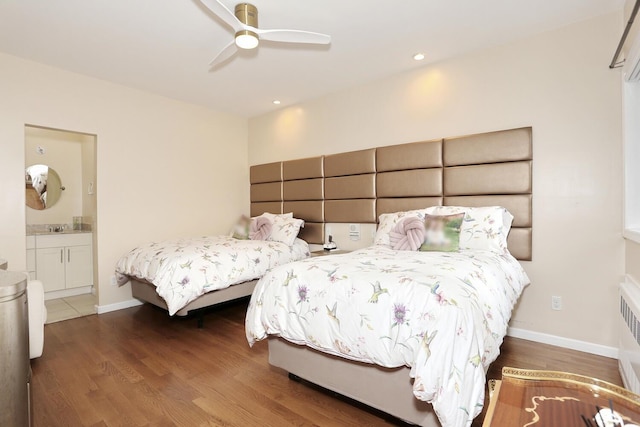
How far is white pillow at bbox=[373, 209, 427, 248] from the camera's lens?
3.02 m

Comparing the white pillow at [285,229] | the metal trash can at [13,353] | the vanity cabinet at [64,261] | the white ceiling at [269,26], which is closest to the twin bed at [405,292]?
the white pillow at [285,229]

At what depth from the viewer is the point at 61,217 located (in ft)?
15.7

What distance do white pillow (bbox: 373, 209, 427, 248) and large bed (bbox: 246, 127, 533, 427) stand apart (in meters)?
0.06

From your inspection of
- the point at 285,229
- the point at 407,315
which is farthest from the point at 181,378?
the point at 285,229

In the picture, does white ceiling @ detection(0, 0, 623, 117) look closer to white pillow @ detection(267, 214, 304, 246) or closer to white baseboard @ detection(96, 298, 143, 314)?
white pillow @ detection(267, 214, 304, 246)

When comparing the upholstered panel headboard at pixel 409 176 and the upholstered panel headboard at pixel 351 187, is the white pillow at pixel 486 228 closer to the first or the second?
the upholstered panel headboard at pixel 409 176

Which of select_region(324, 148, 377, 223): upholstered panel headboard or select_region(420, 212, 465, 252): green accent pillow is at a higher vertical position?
select_region(324, 148, 377, 223): upholstered panel headboard

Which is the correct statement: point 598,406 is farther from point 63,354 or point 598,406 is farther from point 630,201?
point 63,354

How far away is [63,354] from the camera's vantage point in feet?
8.63

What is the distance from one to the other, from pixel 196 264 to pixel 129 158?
185 centimetres

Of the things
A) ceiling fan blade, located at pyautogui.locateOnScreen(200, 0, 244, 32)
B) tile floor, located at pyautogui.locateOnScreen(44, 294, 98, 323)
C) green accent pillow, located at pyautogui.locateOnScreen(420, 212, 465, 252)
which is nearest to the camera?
ceiling fan blade, located at pyautogui.locateOnScreen(200, 0, 244, 32)

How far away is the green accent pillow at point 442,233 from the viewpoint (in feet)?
8.45

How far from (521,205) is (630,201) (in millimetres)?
674

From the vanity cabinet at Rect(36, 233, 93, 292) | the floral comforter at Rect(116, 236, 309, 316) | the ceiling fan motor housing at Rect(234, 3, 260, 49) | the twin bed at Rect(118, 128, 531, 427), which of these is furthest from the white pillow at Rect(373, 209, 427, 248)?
the vanity cabinet at Rect(36, 233, 93, 292)
